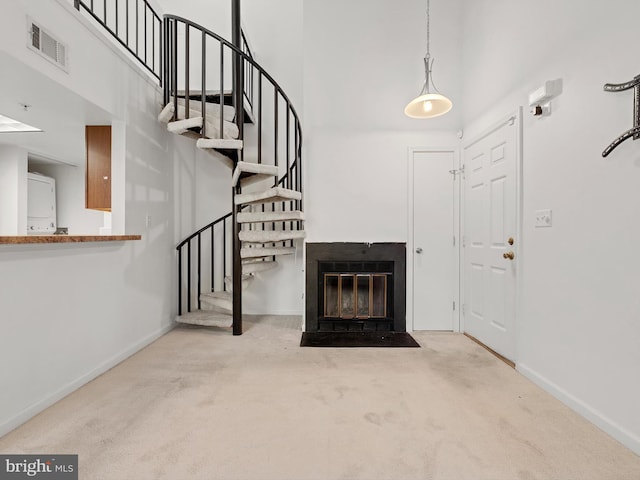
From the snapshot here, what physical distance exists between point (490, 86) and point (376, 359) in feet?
8.98

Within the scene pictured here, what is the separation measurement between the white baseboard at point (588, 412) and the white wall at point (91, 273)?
3.24 metres

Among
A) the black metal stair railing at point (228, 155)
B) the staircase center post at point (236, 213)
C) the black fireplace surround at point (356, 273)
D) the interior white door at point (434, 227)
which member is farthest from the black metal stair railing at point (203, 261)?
the interior white door at point (434, 227)

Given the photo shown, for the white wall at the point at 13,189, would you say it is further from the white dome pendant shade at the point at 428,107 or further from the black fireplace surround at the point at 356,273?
the white dome pendant shade at the point at 428,107

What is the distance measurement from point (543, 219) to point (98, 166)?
371cm

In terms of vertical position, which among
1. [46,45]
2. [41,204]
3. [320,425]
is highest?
[46,45]

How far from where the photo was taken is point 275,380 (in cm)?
233

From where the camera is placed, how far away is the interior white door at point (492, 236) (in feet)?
8.64

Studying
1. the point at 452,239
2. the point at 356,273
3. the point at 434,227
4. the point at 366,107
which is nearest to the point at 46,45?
the point at 366,107

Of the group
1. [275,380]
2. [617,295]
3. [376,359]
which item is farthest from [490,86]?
[275,380]

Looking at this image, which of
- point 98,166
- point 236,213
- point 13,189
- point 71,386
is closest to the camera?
point 71,386

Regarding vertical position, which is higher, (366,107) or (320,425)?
(366,107)

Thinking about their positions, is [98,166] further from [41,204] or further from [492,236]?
[492,236]

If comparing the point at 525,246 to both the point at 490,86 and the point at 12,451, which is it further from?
the point at 12,451

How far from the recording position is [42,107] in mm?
2430
